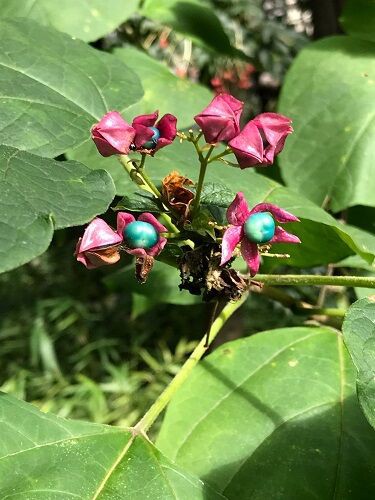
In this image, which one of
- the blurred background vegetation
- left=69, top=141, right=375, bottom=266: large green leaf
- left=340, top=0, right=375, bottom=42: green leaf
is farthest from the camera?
the blurred background vegetation

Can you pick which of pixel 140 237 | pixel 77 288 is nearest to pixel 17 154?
pixel 140 237

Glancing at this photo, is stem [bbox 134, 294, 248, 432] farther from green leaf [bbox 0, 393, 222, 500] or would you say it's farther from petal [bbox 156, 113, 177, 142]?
petal [bbox 156, 113, 177, 142]

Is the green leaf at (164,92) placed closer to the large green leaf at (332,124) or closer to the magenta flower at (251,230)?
the large green leaf at (332,124)

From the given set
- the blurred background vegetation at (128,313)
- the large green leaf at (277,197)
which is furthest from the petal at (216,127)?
the blurred background vegetation at (128,313)

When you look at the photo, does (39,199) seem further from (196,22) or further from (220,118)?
(196,22)

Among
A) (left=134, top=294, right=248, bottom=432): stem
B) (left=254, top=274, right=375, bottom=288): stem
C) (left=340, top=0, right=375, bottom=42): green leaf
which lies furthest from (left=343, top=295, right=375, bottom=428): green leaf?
(left=340, top=0, right=375, bottom=42): green leaf

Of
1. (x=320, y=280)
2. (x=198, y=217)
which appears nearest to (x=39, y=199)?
(x=198, y=217)
